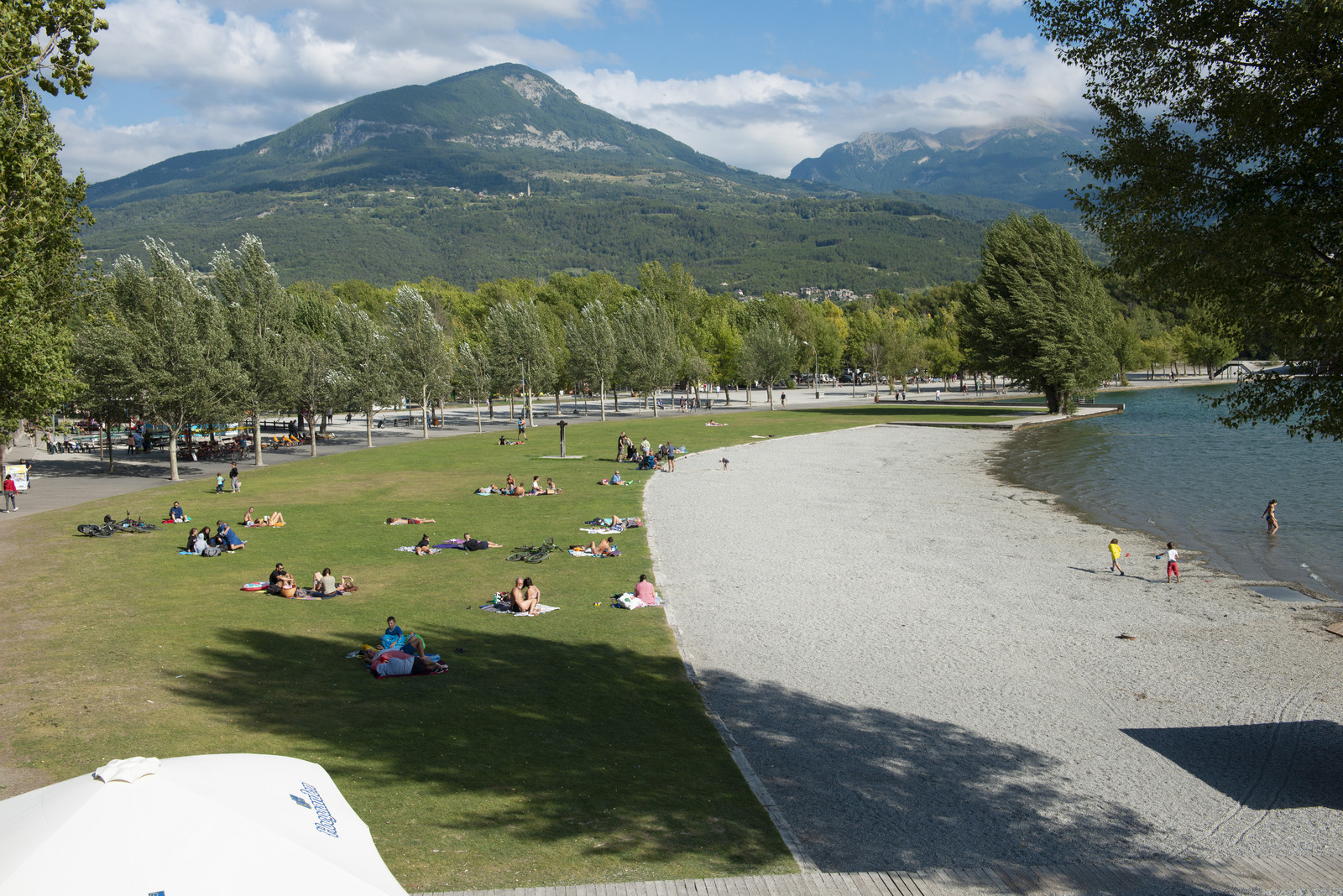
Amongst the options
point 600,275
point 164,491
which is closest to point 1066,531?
point 164,491

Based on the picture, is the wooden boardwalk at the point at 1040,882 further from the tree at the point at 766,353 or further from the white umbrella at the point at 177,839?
the tree at the point at 766,353

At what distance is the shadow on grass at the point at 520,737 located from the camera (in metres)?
8.88

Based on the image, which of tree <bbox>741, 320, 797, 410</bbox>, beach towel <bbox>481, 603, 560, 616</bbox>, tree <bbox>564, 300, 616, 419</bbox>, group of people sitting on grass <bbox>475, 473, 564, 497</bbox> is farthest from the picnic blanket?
tree <bbox>741, 320, 797, 410</bbox>

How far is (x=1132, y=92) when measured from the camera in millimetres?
11398

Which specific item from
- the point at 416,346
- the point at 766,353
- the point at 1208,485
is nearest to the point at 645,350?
the point at 766,353

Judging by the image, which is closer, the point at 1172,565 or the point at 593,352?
the point at 1172,565

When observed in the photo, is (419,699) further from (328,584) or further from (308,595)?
(308,595)

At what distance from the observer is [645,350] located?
76.7 meters

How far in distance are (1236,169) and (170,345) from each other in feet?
138

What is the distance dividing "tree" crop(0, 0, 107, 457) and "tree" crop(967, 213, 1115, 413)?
232ft

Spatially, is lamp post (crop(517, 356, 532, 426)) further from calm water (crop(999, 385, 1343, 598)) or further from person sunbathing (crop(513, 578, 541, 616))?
person sunbathing (crop(513, 578, 541, 616))

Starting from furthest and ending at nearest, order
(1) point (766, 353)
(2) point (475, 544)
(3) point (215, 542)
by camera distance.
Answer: (1) point (766, 353), (2) point (475, 544), (3) point (215, 542)

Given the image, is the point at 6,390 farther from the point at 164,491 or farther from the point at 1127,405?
the point at 1127,405

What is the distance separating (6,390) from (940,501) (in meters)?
31.7
